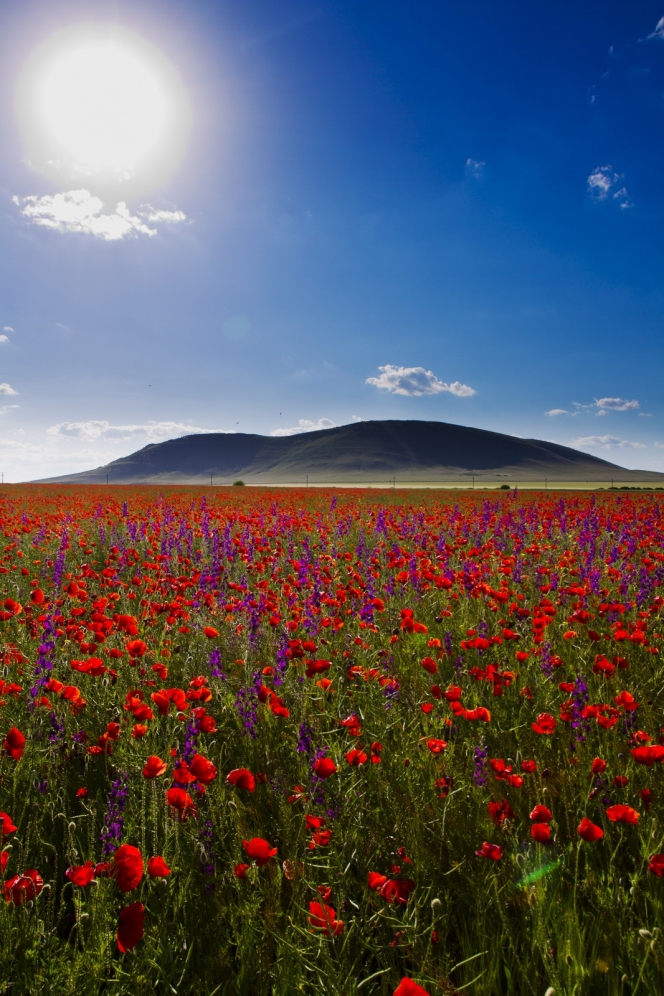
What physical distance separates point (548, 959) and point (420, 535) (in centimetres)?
645

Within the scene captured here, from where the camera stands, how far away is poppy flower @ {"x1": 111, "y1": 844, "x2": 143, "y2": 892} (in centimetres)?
134

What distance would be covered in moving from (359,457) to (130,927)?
141 metres

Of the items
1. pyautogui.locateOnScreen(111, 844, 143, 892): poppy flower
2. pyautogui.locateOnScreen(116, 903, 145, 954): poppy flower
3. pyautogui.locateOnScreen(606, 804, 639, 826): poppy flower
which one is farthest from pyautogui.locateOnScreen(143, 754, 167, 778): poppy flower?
pyautogui.locateOnScreen(606, 804, 639, 826): poppy flower

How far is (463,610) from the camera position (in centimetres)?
486

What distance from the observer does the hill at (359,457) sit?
443ft

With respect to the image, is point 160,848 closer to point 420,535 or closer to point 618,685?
point 618,685

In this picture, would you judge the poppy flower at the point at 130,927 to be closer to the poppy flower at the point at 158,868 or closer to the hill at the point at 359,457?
the poppy flower at the point at 158,868

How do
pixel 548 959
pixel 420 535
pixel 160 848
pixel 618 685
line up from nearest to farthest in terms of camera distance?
pixel 548 959, pixel 160 848, pixel 618 685, pixel 420 535

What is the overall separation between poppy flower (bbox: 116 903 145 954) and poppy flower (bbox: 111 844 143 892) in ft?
0.21

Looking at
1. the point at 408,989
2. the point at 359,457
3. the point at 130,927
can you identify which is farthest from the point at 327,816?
the point at 359,457

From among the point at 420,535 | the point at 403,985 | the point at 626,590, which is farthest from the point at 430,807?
the point at 420,535

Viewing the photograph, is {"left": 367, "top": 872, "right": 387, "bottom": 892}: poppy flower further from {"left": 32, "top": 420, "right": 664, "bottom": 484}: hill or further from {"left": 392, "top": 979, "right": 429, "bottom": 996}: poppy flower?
{"left": 32, "top": 420, "right": 664, "bottom": 484}: hill

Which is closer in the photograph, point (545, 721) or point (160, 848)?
point (160, 848)

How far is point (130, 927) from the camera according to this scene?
1260mm
